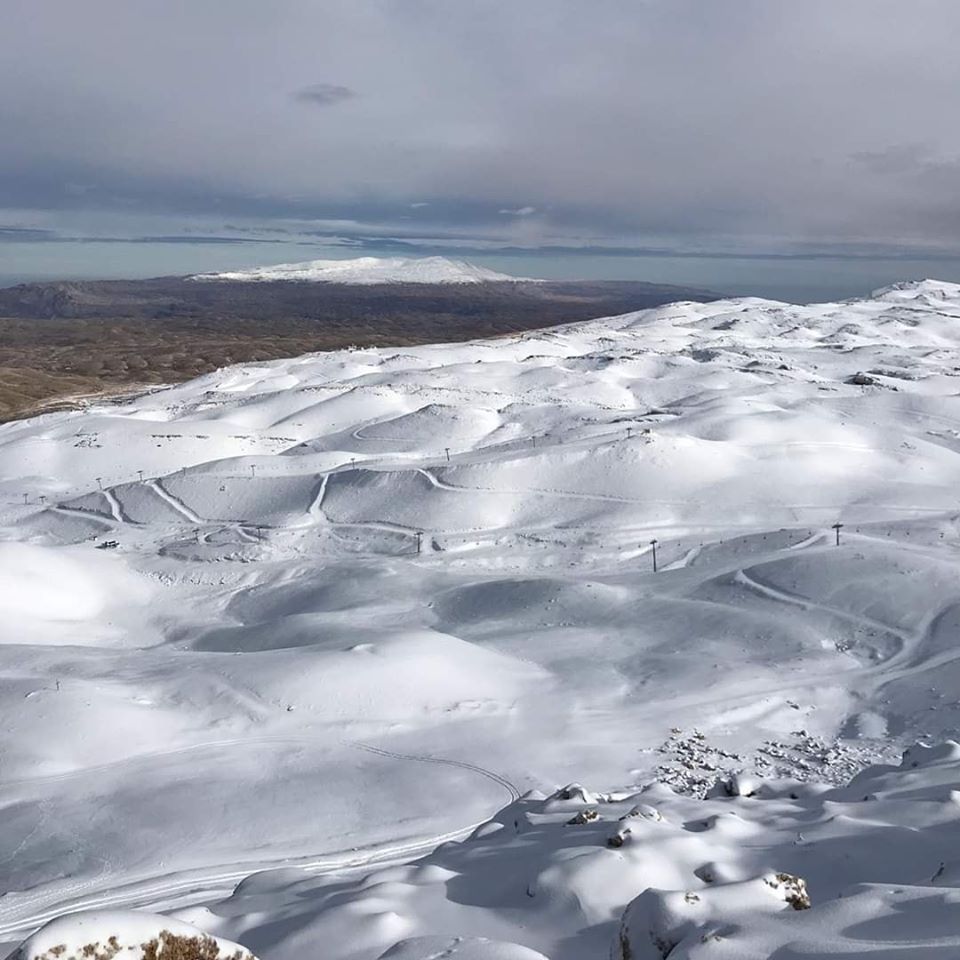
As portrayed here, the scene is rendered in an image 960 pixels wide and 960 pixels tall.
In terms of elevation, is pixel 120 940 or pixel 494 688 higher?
pixel 120 940

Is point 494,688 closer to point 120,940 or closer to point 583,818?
point 583,818

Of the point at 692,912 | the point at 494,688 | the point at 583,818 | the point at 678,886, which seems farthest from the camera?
the point at 494,688

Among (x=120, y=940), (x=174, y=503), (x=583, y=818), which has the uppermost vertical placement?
(x=120, y=940)

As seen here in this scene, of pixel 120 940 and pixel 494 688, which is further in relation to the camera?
pixel 494 688

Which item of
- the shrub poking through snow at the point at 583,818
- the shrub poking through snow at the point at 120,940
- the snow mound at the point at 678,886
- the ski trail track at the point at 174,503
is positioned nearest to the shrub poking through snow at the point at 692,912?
the snow mound at the point at 678,886

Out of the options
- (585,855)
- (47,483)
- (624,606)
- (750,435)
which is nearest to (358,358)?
(47,483)

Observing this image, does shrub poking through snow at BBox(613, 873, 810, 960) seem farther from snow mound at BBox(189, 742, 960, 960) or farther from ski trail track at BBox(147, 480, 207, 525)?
ski trail track at BBox(147, 480, 207, 525)

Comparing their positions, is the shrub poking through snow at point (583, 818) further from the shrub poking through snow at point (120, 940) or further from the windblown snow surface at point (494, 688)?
the shrub poking through snow at point (120, 940)

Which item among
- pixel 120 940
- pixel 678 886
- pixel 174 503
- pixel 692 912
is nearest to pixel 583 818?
pixel 678 886

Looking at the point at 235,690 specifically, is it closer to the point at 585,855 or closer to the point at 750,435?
the point at 585,855

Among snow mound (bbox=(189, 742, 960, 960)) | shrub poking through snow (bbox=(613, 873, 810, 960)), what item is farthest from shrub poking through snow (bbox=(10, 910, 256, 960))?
shrub poking through snow (bbox=(613, 873, 810, 960))
